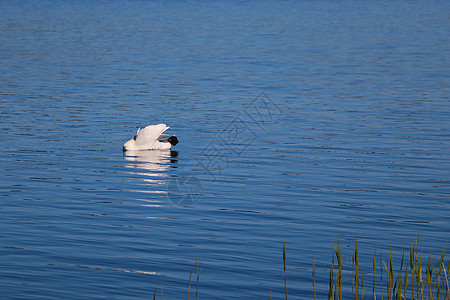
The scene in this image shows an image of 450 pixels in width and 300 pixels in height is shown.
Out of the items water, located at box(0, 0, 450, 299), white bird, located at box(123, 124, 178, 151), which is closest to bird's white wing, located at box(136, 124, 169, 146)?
white bird, located at box(123, 124, 178, 151)

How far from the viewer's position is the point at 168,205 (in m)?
13.8

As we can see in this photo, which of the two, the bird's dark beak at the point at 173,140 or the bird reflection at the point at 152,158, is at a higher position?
the bird's dark beak at the point at 173,140

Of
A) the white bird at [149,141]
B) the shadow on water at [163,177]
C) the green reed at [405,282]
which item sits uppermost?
the white bird at [149,141]

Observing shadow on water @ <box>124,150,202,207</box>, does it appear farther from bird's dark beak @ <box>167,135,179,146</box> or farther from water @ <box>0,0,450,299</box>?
bird's dark beak @ <box>167,135,179,146</box>

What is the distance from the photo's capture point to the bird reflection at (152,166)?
50.6ft

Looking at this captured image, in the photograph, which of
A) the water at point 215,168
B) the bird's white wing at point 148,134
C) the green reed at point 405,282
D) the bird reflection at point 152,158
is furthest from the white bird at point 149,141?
the green reed at point 405,282

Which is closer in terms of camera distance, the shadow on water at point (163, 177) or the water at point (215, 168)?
the water at point (215, 168)

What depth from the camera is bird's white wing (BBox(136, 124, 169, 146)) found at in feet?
61.8

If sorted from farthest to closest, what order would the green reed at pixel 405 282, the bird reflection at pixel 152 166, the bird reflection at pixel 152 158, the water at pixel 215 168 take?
the bird reflection at pixel 152 158
the bird reflection at pixel 152 166
the water at pixel 215 168
the green reed at pixel 405 282

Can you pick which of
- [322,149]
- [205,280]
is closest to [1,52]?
[322,149]

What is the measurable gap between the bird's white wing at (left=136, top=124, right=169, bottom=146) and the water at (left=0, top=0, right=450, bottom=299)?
0.40m

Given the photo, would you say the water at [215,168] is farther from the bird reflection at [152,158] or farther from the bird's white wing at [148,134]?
the bird's white wing at [148,134]

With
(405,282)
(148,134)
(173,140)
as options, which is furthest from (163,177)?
(405,282)

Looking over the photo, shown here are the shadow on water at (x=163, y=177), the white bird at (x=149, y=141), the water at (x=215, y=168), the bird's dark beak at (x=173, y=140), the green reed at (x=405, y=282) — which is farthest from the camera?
the bird's dark beak at (x=173, y=140)
